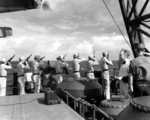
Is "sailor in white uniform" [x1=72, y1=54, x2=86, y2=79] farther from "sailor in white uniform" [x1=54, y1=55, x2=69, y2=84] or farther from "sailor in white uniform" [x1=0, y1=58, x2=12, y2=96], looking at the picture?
Answer: "sailor in white uniform" [x1=0, y1=58, x2=12, y2=96]

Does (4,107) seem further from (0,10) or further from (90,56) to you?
(90,56)

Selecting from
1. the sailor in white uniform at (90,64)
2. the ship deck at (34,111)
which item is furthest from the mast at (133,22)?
the ship deck at (34,111)

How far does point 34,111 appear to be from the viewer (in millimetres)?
4449

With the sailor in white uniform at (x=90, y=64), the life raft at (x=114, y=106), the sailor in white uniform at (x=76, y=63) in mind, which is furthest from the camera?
the sailor in white uniform at (x=76, y=63)

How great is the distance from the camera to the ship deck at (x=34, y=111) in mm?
4027

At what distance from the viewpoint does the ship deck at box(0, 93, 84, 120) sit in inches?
159

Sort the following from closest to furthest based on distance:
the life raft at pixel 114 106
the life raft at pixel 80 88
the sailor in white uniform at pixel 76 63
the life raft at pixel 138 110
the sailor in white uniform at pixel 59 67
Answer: the life raft at pixel 138 110, the life raft at pixel 114 106, the life raft at pixel 80 88, the sailor in white uniform at pixel 59 67, the sailor in white uniform at pixel 76 63

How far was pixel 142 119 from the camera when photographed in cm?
302

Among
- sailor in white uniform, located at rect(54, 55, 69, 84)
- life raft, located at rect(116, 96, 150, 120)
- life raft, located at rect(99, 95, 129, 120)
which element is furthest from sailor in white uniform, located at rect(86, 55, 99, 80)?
life raft, located at rect(116, 96, 150, 120)

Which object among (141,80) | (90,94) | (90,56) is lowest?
(90,94)

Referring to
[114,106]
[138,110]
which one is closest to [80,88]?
[114,106]

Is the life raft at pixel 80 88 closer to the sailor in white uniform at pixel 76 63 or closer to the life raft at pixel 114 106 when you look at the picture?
the life raft at pixel 114 106

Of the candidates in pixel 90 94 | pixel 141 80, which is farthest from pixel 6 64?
pixel 141 80

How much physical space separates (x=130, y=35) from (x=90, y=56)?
83.5 inches
